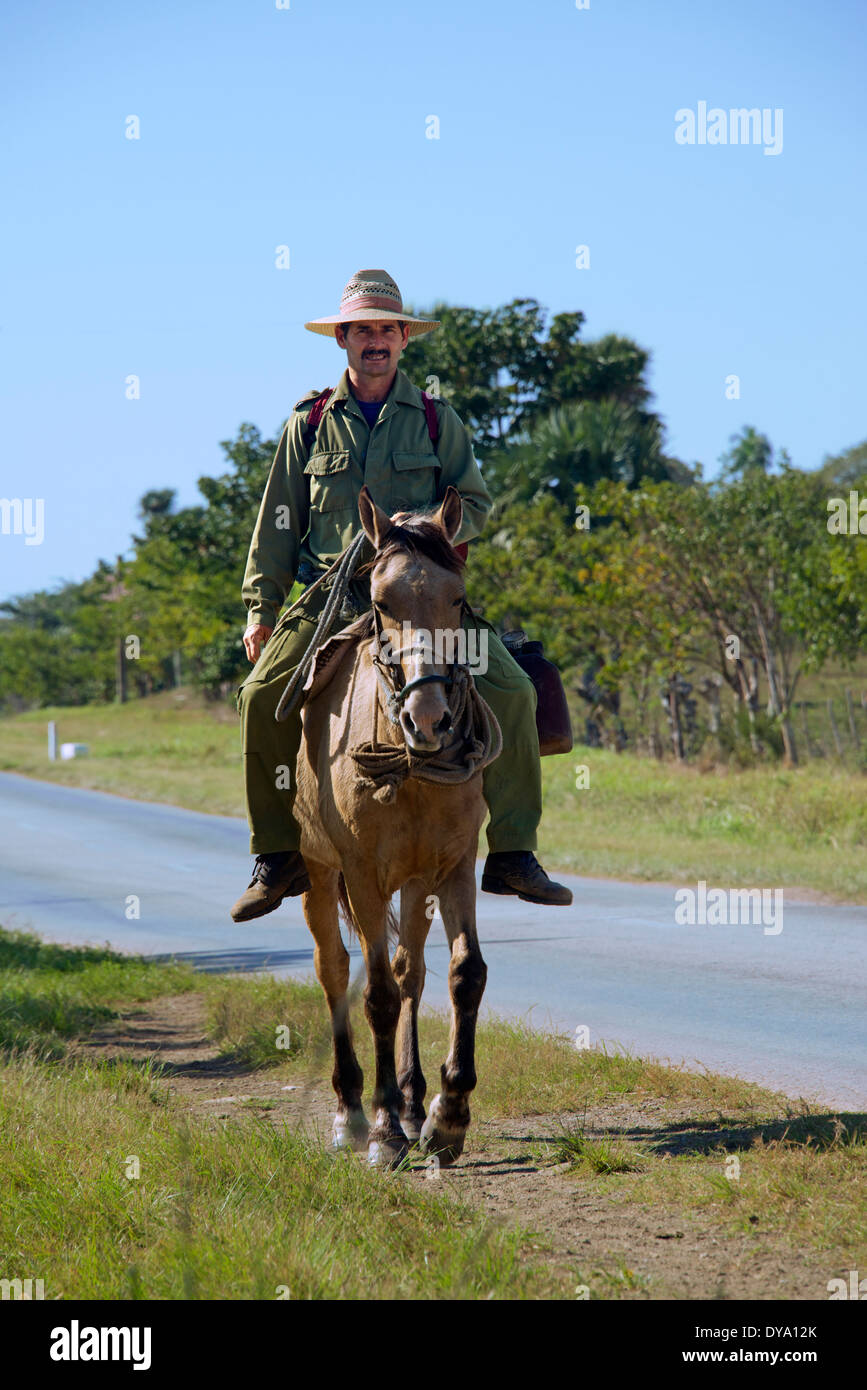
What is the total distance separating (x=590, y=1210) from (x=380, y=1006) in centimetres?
130

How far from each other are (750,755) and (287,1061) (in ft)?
50.2

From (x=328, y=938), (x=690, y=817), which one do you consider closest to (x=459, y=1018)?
(x=328, y=938)

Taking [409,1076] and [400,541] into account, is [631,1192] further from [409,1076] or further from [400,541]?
[400,541]

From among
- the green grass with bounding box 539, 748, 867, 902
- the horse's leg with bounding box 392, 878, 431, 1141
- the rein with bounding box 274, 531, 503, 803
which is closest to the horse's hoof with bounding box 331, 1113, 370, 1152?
the horse's leg with bounding box 392, 878, 431, 1141

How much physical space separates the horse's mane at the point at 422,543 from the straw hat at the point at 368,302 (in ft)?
4.67

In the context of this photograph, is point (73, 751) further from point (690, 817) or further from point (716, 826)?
point (716, 826)

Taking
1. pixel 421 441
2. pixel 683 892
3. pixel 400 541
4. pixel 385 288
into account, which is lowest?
pixel 683 892

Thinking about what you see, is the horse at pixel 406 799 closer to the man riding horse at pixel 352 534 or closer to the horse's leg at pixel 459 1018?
the horse's leg at pixel 459 1018

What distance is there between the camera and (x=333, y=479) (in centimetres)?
635

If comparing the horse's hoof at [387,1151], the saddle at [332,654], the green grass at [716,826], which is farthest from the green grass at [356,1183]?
the green grass at [716,826]
